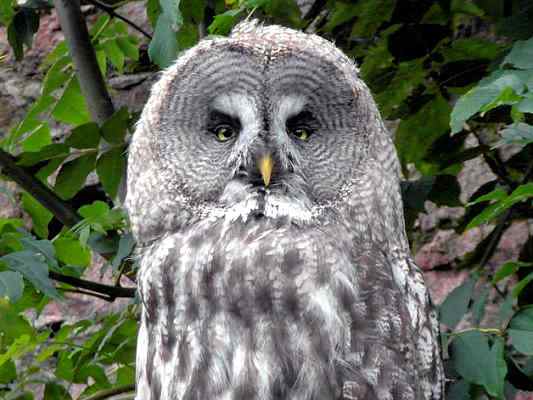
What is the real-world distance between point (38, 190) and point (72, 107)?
1.02ft

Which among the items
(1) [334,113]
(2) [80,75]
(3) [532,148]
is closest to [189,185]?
(1) [334,113]

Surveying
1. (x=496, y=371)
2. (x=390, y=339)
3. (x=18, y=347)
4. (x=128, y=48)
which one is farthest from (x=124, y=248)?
(x=496, y=371)

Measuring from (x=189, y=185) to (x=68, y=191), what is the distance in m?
0.49

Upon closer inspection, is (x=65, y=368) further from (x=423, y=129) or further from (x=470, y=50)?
(x=470, y=50)

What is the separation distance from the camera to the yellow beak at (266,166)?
2125 millimetres

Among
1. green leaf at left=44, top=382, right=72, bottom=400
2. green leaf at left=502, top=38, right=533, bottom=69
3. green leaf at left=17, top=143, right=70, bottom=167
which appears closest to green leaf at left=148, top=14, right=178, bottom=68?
green leaf at left=17, top=143, right=70, bottom=167

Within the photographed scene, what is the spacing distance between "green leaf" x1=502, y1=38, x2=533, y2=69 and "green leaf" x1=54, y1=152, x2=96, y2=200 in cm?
123

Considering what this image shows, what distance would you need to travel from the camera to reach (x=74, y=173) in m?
2.56

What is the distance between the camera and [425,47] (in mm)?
2531

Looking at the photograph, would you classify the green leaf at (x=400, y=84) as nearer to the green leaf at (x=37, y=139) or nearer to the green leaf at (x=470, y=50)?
the green leaf at (x=470, y=50)

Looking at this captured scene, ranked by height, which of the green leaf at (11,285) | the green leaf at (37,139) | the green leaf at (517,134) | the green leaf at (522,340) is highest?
the green leaf at (517,134)

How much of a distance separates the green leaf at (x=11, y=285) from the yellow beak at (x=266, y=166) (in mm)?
609

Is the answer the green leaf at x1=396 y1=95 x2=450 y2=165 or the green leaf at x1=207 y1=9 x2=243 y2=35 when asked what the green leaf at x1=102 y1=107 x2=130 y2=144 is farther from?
the green leaf at x1=396 y1=95 x2=450 y2=165

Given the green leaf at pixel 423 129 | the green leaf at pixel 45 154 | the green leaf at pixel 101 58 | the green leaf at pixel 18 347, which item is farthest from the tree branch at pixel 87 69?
the green leaf at pixel 423 129
